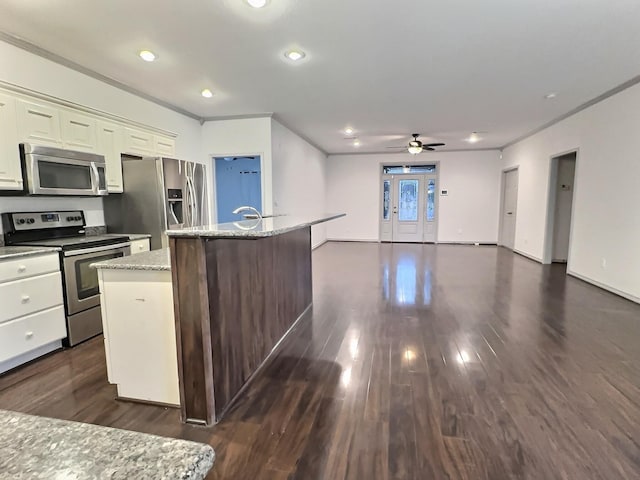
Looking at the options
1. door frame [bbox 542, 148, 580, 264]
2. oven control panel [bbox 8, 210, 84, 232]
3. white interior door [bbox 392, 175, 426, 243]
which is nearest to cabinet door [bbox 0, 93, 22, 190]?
oven control panel [bbox 8, 210, 84, 232]

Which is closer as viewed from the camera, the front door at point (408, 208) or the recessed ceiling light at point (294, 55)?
the recessed ceiling light at point (294, 55)

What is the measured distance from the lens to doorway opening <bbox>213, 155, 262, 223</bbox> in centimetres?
579

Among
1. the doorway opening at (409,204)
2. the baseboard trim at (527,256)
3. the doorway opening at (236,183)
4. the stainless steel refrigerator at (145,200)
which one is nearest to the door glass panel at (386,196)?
the doorway opening at (409,204)

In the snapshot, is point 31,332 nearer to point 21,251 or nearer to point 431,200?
point 21,251

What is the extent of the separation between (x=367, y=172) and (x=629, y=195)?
628 cm

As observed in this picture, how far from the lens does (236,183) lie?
5.89 m

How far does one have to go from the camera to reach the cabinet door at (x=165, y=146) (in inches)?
179

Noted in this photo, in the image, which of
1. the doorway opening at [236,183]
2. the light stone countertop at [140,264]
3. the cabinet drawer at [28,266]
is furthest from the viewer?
the doorway opening at [236,183]

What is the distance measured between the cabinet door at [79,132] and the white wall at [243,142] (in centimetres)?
222

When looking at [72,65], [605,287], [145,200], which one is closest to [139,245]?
[145,200]

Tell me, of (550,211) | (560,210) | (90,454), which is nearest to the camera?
(90,454)

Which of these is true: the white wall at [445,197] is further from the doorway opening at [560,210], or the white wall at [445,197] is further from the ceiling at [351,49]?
the ceiling at [351,49]

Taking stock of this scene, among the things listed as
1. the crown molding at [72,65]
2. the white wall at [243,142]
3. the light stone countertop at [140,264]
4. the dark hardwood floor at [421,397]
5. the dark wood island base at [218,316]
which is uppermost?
the crown molding at [72,65]

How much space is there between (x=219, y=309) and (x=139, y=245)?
88.7 inches
